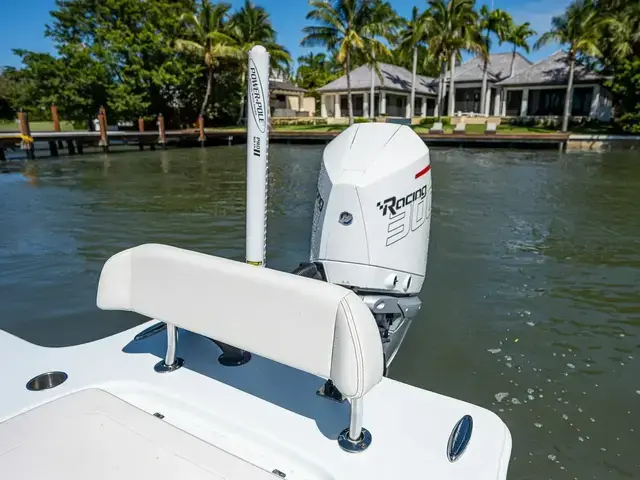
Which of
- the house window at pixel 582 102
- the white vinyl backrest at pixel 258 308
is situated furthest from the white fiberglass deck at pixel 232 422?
the house window at pixel 582 102

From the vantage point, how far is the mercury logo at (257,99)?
220 cm

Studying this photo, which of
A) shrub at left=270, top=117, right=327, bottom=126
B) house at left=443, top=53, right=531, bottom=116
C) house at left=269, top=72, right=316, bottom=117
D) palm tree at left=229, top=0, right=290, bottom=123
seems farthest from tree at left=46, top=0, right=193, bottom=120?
house at left=443, top=53, right=531, bottom=116

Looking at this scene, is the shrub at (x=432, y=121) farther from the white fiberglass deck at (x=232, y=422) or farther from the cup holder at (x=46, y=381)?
the cup holder at (x=46, y=381)

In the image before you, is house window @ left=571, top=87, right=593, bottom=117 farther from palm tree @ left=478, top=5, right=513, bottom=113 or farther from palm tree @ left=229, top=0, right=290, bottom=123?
palm tree @ left=229, top=0, right=290, bottom=123

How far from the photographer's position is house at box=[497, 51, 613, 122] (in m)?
31.0

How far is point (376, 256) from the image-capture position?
2.71 m

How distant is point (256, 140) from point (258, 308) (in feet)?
3.35

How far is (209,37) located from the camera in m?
29.7

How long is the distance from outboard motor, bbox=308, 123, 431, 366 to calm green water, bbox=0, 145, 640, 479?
91 centimetres

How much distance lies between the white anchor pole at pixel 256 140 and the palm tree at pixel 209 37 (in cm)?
2928

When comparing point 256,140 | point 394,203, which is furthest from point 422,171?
point 256,140

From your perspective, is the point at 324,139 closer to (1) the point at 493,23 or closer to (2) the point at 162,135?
(2) the point at 162,135

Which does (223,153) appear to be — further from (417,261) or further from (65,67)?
(417,261)

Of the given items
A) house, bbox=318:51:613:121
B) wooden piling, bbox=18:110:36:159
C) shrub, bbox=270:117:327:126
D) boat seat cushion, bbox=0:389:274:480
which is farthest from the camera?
shrub, bbox=270:117:327:126
